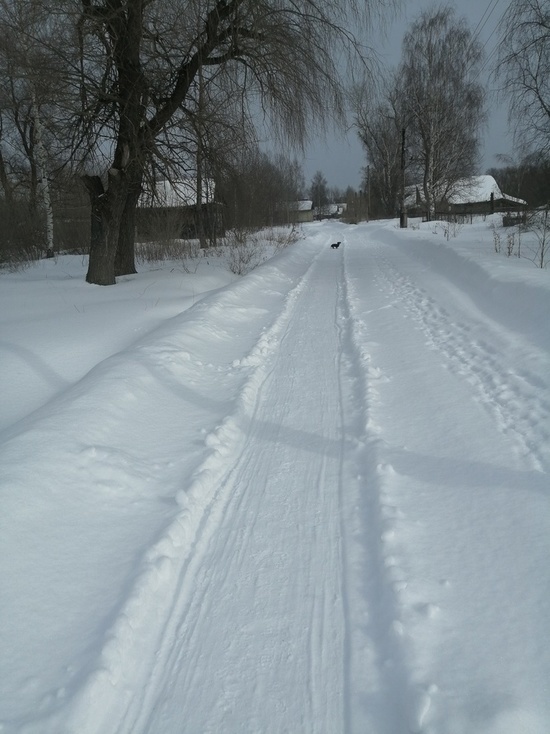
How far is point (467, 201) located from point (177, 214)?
107ft

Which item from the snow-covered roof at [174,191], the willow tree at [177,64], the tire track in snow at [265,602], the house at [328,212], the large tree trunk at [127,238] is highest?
the house at [328,212]

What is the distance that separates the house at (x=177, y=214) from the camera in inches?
446

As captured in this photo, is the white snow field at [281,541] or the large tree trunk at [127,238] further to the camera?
the large tree trunk at [127,238]

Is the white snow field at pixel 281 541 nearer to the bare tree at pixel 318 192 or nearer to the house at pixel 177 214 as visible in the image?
the house at pixel 177 214

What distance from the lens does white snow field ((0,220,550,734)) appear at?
1.82 m

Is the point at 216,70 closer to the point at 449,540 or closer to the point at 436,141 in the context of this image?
the point at 449,540

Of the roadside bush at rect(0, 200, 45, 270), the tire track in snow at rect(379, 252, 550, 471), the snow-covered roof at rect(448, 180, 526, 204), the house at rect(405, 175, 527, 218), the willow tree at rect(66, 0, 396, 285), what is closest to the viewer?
the tire track in snow at rect(379, 252, 550, 471)

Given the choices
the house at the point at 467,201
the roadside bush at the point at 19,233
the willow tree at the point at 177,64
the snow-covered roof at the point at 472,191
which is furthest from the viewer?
the snow-covered roof at the point at 472,191

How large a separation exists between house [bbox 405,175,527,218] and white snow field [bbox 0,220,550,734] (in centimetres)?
2301

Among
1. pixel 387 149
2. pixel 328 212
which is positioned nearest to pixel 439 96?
pixel 387 149

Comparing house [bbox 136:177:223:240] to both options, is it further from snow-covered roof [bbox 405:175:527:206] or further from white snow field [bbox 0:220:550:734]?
snow-covered roof [bbox 405:175:527:206]

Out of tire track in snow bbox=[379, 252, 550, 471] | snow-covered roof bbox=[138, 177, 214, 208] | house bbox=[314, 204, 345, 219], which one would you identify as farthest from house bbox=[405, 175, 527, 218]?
house bbox=[314, 204, 345, 219]

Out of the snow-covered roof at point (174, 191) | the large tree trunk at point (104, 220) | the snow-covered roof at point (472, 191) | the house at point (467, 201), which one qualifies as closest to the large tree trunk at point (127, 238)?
the snow-covered roof at point (174, 191)

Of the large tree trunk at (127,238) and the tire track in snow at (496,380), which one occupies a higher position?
the large tree trunk at (127,238)
